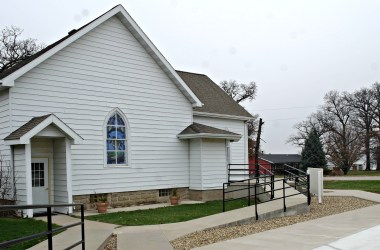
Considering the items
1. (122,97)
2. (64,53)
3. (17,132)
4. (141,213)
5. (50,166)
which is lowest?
(141,213)

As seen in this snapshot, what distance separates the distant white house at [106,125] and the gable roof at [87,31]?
0.15 feet

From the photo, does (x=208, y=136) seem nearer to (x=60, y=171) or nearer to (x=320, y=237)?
(x=60, y=171)

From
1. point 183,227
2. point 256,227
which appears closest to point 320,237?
point 256,227

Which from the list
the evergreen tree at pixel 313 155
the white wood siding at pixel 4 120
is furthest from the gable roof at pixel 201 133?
the evergreen tree at pixel 313 155

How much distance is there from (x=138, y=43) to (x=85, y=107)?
4.22 metres

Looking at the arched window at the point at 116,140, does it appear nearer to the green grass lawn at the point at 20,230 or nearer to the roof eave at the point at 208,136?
the roof eave at the point at 208,136

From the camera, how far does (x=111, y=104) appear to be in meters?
17.8

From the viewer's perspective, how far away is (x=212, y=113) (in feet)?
77.7

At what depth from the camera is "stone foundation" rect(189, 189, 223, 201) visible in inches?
794

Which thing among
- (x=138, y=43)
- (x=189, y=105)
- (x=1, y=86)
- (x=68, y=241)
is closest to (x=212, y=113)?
(x=189, y=105)

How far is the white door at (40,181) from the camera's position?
15.5 metres

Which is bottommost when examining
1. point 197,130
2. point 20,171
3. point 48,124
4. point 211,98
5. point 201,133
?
point 20,171

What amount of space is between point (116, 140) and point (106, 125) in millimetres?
820

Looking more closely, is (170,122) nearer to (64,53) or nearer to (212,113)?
(212,113)
